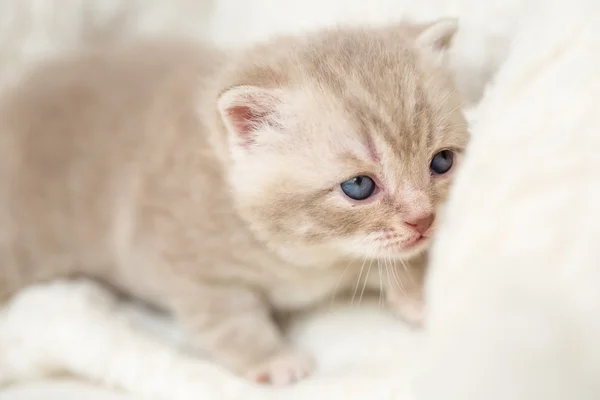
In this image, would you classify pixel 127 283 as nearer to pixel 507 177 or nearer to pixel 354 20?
pixel 354 20

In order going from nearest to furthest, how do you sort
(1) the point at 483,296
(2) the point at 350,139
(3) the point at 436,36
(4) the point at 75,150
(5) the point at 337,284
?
(1) the point at 483,296
(2) the point at 350,139
(3) the point at 436,36
(5) the point at 337,284
(4) the point at 75,150

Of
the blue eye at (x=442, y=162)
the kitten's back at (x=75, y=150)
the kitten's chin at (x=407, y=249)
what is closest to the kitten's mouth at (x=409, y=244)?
the kitten's chin at (x=407, y=249)

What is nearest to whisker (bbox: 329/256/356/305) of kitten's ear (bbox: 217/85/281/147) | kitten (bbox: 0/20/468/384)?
kitten (bbox: 0/20/468/384)

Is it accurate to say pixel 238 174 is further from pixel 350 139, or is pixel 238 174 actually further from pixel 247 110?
pixel 350 139

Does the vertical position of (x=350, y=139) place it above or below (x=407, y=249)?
above

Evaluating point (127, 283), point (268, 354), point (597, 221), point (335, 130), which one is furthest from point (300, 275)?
point (597, 221)

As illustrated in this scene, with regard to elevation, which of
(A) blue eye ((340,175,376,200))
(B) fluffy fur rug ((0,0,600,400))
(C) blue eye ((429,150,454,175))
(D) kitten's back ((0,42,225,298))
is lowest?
(B) fluffy fur rug ((0,0,600,400))

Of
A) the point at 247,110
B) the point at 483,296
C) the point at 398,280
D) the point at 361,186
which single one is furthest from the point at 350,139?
the point at 483,296

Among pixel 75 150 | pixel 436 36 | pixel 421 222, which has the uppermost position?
pixel 75 150

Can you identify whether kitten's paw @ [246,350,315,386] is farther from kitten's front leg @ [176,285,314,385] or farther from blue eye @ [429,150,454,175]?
blue eye @ [429,150,454,175]
